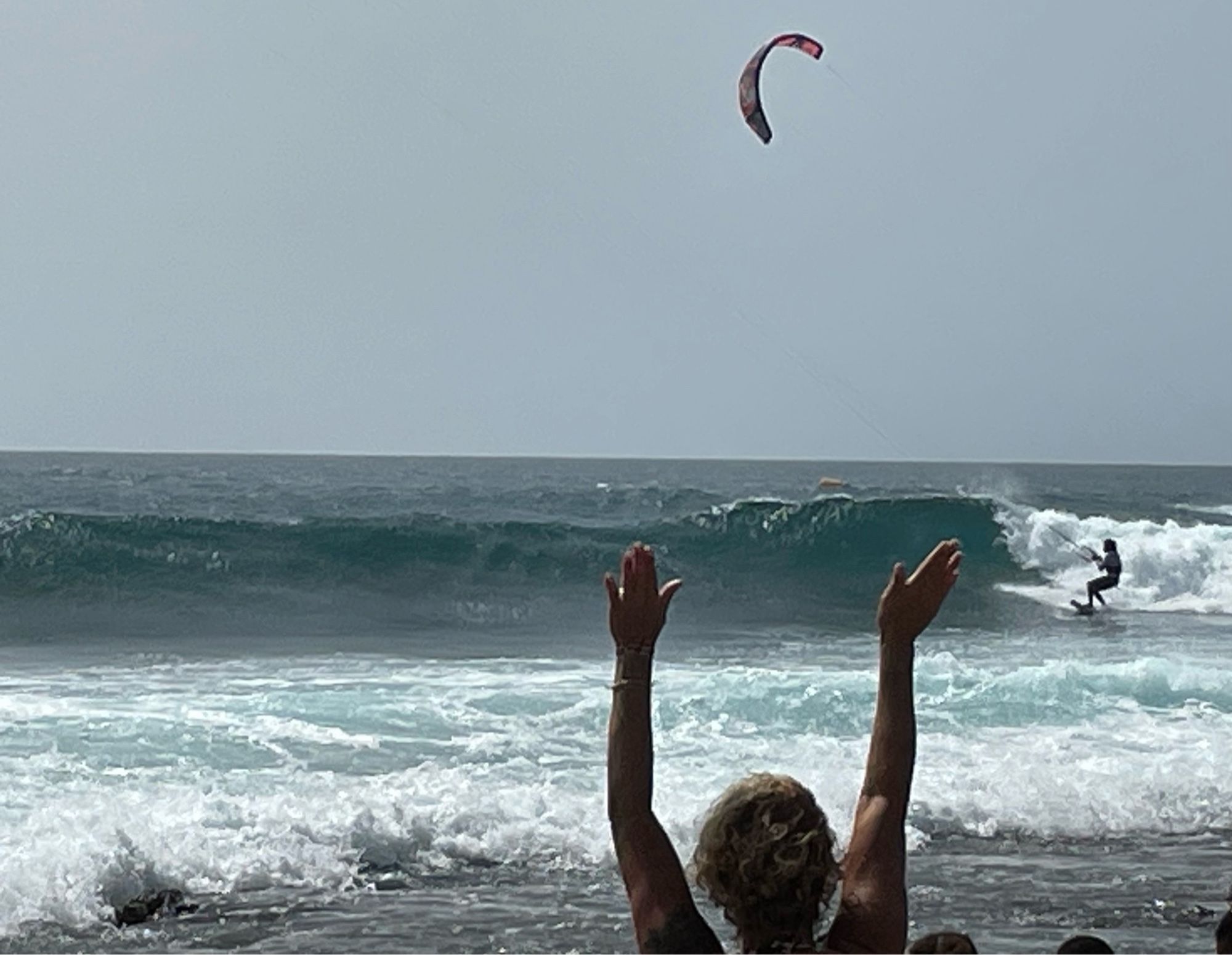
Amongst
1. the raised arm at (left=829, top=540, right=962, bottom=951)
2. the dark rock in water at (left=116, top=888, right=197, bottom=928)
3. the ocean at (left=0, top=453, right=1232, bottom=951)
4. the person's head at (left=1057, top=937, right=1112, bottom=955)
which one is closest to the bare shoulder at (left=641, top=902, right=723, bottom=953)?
the raised arm at (left=829, top=540, right=962, bottom=951)

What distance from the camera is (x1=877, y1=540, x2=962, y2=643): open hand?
260 centimetres

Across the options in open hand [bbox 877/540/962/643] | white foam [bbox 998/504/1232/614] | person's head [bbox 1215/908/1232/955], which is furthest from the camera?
white foam [bbox 998/504/1232/614]

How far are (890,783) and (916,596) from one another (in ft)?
0.98

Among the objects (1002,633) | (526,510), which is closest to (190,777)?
(1002,633)

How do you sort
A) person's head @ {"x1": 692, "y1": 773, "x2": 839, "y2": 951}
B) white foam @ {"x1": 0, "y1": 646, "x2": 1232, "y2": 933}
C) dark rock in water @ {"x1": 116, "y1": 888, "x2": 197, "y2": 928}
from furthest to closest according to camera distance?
white foam @ {"x1": 0, "y1": 646, "x2": 1232, "y2": 933}, dark rock in water @ {"x1": 116, "y1": 888, "x2": 197, "y2": 928}, person's head @ {"x1": 692, "y1": 773, "x2": 839, "y2": 951}

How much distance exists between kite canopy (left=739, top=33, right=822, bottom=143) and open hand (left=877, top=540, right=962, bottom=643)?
35.5 feet

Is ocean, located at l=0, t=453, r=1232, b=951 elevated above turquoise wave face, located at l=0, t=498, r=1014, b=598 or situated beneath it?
situated beneath

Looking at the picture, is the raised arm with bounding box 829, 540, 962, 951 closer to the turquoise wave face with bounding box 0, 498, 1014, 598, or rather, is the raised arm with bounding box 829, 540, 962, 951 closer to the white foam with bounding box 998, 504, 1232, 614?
the turquoise wave face with bounding box 0, 498, 1014, 598

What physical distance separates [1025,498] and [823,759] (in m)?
46.4

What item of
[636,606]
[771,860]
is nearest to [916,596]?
[636,606]

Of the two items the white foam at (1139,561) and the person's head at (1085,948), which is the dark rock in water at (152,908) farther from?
the white foam at (1139,561)

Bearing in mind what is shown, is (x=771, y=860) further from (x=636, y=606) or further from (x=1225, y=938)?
(x=1225, y=938)

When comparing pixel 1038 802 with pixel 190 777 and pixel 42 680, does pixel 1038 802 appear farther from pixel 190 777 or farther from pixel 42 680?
pixel 42 680

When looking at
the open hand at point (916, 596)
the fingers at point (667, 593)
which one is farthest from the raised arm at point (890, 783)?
the fingers at point (667, 593)
